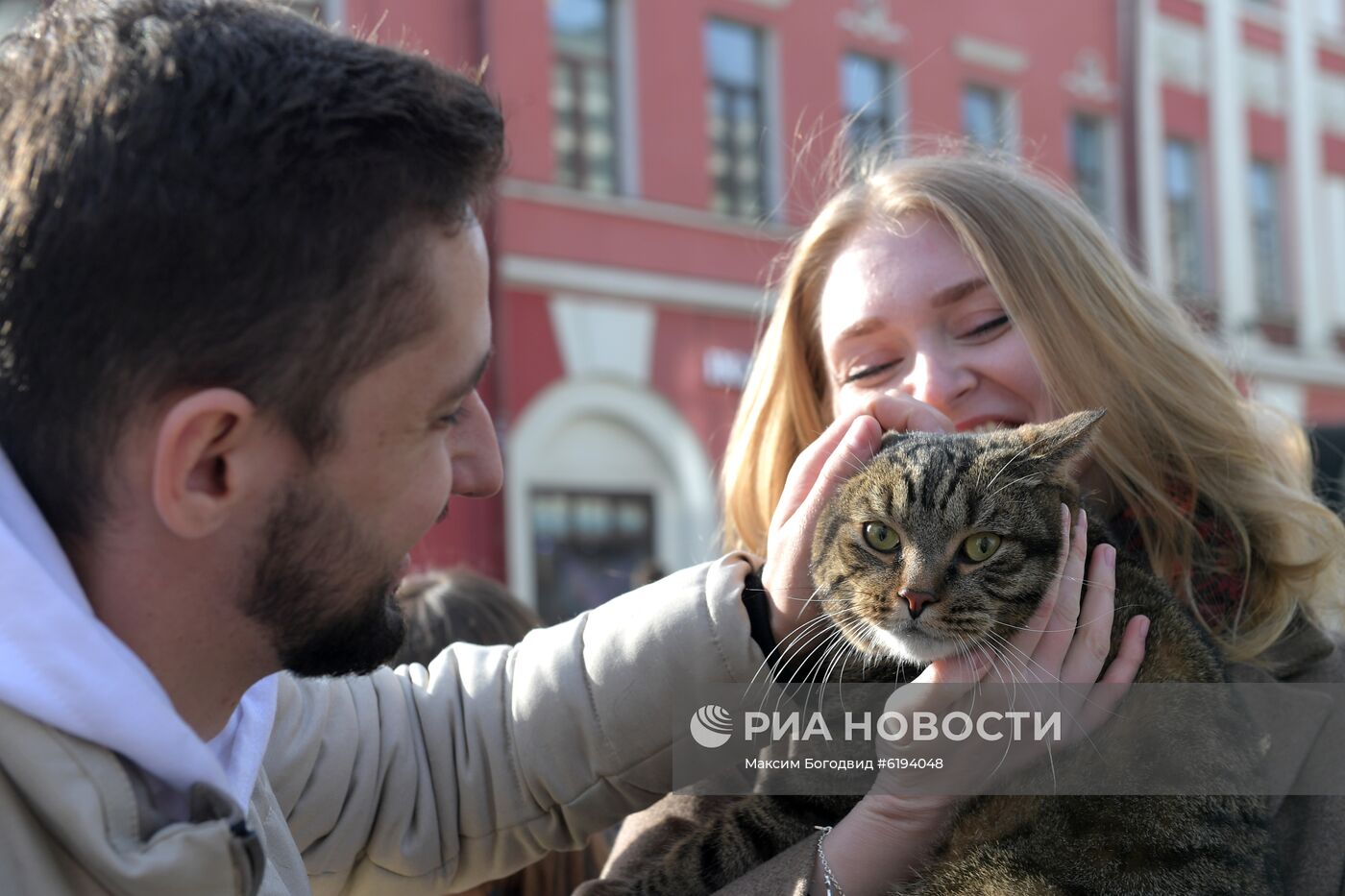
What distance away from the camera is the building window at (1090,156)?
18.0m

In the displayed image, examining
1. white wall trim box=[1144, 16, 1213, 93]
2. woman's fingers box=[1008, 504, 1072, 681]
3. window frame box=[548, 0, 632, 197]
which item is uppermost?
white wall trim box=[1144, 16, 1213, 93]

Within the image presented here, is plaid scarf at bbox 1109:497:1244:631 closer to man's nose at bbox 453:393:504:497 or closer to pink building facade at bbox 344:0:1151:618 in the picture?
man's nose at bbox 453:393:504:497

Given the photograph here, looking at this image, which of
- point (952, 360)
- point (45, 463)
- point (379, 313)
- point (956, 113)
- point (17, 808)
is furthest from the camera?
point (956, 113)

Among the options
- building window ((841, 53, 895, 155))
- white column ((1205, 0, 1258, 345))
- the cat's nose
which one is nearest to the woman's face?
the cat's nose

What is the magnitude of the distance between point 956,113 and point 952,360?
47.5 ft

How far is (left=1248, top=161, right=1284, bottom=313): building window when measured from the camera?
19.8 metres

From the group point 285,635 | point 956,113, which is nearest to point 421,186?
point 285,635

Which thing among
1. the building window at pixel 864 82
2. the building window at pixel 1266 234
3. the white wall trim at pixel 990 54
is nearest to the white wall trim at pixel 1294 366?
the building window at pixel 1266 234

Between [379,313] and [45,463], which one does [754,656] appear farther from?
[45,463]

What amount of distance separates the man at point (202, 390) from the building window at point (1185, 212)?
1843 centimetres

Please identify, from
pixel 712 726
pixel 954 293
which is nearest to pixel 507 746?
pixel 712 726

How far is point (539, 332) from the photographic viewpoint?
1300cm

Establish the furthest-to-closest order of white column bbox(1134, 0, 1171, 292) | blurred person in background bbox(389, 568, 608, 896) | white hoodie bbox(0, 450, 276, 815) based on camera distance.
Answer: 1. white column bbox(1134, 0, 1171, 292)
2. blurred person in background bbox(389, 568, 608, 896)
3. white hoodie bbox(0, 450, 276, 815)

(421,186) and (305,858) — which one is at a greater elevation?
(421,186)
